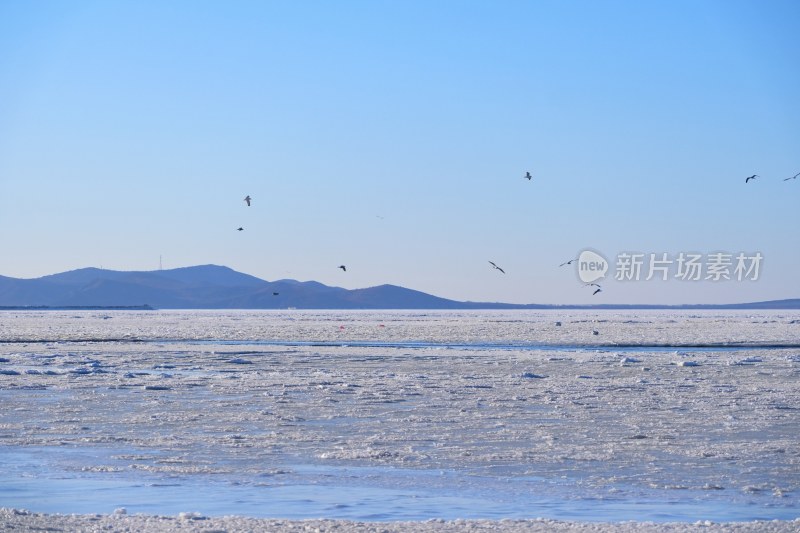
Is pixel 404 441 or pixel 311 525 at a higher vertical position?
pixel 404 441

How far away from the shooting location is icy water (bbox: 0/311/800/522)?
9562 mm

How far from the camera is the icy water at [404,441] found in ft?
31.4

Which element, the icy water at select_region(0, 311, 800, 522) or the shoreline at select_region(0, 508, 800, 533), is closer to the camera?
the shoreline at select_region(0, 508, 800, 533)

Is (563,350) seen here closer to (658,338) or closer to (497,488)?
(658,338)

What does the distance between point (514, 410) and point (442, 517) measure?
7.20 meters

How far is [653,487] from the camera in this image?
33.6ft

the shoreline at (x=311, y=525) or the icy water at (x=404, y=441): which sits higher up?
the icy water at (x=404, y=441)

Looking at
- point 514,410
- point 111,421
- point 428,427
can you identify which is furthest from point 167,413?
point 514,410

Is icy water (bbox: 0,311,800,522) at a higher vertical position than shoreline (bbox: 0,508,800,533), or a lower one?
higher

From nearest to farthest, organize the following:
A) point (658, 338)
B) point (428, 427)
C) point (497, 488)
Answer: point (497, 488) < point (428, 427) < point (658, 338)

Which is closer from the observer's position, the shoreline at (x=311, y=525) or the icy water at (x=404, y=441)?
the shoreline at (x=311, y=525)

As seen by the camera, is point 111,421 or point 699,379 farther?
point 699,379

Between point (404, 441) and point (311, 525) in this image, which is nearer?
point (311, 525)

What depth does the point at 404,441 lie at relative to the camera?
1279cm
